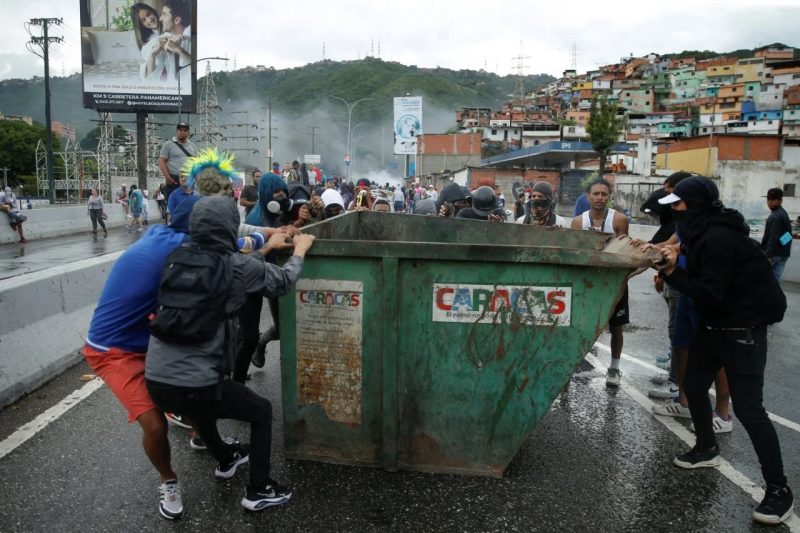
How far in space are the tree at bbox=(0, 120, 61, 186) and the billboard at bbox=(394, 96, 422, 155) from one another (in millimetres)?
63900

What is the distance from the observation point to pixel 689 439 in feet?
14.0

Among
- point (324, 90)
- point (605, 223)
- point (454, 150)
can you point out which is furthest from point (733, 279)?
point (324, 90)

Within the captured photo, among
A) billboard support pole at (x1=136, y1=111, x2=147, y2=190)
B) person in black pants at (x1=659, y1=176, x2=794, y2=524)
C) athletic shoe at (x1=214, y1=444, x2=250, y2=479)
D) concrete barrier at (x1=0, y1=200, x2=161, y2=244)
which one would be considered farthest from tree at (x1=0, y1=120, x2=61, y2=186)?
person in black pants at (x1=659, y1=176, x2=794, y2=524)

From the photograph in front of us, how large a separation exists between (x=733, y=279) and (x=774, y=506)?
1.22 metres

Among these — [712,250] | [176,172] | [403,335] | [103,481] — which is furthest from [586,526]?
[176,172]

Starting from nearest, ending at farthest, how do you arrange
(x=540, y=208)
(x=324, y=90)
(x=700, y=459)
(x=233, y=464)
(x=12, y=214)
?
(x=233, y=464) < (x=700, y=459) < (x=540, y=208) < (x=12, y=214) < (x=324, y=90)

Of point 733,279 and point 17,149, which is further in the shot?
point 17,149

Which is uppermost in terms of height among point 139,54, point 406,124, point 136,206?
point 139,54

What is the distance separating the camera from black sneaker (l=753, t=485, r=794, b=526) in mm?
3154

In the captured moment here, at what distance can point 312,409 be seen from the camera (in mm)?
3707

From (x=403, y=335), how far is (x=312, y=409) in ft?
2.48

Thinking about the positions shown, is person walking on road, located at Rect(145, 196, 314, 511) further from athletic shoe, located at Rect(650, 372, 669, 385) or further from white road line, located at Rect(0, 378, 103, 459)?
athletic shoe, located at Rect(650, 372, 669, 385)

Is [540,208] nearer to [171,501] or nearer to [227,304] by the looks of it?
[227,304]

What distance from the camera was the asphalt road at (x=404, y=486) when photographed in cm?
313
